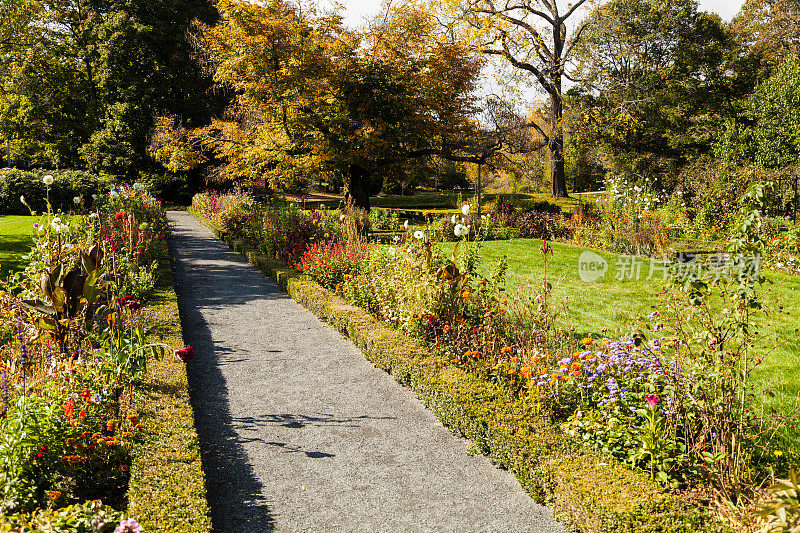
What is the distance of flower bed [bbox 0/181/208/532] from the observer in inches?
92.5

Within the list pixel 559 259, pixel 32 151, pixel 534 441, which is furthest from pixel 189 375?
pixel 32 151

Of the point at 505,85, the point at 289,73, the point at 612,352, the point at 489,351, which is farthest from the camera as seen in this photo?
the point at 505,85

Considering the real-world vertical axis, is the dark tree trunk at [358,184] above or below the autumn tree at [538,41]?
below

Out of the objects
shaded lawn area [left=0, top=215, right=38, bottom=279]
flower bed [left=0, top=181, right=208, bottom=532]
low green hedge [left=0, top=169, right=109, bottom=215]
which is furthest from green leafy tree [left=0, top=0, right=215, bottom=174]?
flower bed [left=0, top=181, right=208, bottom=532]

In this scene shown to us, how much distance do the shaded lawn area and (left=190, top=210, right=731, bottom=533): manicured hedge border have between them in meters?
5.39

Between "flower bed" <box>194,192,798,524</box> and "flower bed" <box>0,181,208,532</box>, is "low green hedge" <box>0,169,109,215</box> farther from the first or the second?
"flower bed" <box>194,192,798,524</box>

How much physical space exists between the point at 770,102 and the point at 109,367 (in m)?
19.0

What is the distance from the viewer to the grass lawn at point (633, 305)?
4.09 m

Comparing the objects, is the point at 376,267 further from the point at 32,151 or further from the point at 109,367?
the point at 32,151

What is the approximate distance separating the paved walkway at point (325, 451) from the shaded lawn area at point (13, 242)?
406 cm

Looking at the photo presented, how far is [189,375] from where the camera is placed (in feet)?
15.4

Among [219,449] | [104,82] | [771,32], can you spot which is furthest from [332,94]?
[771,32]

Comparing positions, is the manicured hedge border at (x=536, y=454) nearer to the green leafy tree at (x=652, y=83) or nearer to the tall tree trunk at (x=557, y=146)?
the tall tree trunk at (x=557, y=146)

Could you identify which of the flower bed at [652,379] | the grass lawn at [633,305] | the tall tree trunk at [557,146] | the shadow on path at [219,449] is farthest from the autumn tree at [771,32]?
the shadow on path at [219,449]
